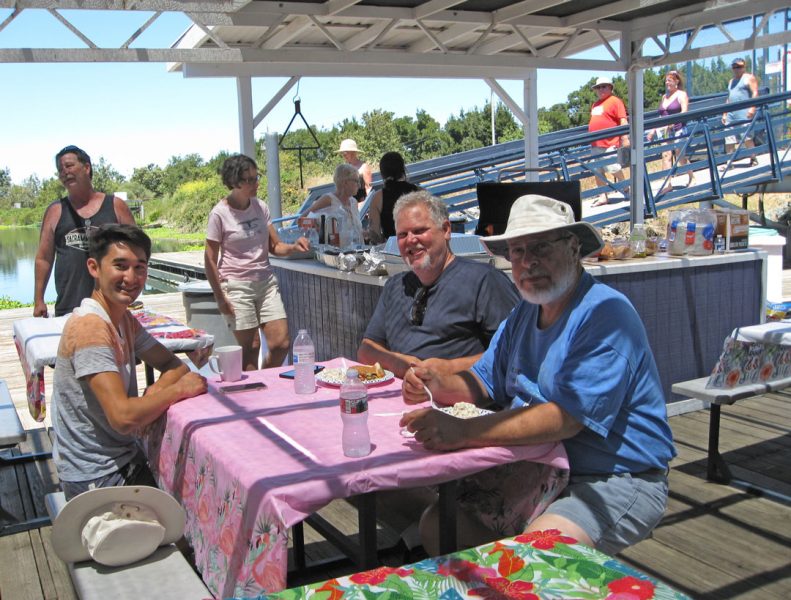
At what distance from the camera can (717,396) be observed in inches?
136

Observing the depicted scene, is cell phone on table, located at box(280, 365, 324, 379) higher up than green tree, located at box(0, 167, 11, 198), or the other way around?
green tree, located at box(0, 167, 11, 198)

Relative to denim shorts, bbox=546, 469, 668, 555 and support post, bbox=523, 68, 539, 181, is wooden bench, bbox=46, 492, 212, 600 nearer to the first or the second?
denim shorts, bbox=546, 469, 668, 555

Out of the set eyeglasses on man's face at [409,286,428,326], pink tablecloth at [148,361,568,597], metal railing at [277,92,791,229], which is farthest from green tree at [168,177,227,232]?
pink tablecloth at [148,361,568,597]

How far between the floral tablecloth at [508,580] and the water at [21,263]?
18.6 m

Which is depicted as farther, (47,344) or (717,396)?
(47,344)

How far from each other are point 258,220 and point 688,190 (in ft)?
27.9

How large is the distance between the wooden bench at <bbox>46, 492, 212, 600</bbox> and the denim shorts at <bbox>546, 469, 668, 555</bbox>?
926 millimetres

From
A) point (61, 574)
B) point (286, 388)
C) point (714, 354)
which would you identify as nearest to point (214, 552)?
point (286, 388)

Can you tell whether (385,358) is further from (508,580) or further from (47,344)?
(47,344)

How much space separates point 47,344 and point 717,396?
3.08 metres

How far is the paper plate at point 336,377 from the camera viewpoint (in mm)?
2637

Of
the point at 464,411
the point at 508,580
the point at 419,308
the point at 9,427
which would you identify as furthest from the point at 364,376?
the point at 9,427

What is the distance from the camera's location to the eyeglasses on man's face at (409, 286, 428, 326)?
2.98 m

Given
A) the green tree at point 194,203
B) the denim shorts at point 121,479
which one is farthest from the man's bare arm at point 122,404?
the green tree at point 194,203
